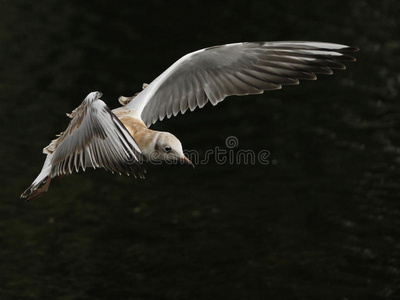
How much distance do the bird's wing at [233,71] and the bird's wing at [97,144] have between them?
1103 mm

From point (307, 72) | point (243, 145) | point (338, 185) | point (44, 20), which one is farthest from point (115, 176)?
point (307, 72)

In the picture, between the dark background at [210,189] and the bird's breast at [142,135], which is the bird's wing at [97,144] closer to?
the bird's breast at [142,135]

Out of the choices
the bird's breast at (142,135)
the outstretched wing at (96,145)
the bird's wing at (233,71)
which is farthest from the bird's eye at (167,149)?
the bird's wing at (233,71)

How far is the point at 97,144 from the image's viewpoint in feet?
24.9

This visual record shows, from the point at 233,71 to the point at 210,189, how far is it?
806 centimetres

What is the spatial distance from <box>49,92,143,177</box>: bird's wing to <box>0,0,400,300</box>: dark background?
7254mm

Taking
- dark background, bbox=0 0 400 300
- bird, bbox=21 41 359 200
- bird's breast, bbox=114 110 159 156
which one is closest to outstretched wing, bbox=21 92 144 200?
bird, bbox=21 41 359 200

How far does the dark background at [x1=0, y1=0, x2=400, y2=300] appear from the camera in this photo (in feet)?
50.1

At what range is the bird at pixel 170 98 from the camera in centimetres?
749

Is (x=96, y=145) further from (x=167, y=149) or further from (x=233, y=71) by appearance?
(x=233, y=71)

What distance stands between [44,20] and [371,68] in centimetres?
956

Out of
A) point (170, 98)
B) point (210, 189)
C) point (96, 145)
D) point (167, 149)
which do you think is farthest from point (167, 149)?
point (210, 189)

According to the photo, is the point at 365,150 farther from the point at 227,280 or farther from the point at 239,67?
the point at 239,67

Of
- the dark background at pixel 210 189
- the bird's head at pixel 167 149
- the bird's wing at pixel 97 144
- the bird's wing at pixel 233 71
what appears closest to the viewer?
the bird's wing at pixel 97 144
